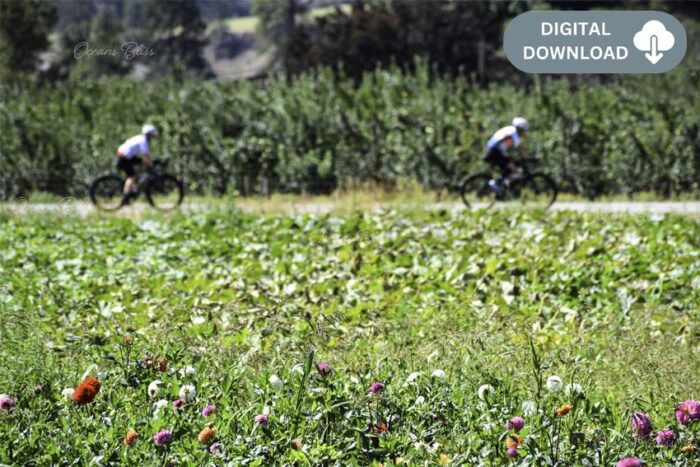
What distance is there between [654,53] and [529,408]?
7.98 m

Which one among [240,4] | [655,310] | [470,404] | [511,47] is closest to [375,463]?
[470,404]

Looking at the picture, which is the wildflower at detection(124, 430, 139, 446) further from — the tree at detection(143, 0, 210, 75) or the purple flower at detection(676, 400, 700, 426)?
the tree at detection(143, 0, 210, 75)

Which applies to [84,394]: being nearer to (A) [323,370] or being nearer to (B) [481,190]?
(A) [323,370]

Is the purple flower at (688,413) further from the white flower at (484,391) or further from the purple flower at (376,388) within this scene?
the purple flower at (376,388)

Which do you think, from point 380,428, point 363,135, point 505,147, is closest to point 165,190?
point 363,135

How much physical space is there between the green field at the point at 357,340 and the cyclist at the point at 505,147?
4.42 metres

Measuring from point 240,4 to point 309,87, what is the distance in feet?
440

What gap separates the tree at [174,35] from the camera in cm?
7931

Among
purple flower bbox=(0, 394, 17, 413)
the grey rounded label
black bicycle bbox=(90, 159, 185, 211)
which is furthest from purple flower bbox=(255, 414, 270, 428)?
black bicycle bbox=(90, 159, 185, 211)

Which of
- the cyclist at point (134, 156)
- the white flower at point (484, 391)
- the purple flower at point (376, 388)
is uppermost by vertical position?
the cyclist at point (134, 156)

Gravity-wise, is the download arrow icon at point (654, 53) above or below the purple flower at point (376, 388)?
above

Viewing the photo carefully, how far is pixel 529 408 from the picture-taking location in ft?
13.1

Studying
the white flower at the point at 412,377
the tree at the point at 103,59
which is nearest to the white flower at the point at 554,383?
the white flower at the point at 412,377

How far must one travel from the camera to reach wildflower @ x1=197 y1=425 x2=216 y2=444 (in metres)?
3.67
